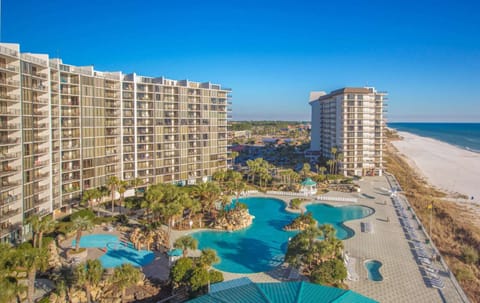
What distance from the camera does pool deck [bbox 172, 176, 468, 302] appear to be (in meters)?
24.5

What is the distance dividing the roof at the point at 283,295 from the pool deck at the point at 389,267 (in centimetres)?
701

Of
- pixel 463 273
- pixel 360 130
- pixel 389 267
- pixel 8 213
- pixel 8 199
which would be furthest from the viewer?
pixel 360 130

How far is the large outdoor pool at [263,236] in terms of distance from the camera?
3096cm

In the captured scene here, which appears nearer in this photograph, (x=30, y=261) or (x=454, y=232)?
(x=30, y=261)

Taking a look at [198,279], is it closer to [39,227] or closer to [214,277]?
[214,277]

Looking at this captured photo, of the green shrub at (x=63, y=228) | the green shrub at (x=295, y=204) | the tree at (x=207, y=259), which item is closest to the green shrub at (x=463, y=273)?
the tree at (x=207, y=259)

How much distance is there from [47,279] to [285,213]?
30.0 metres

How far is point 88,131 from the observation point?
48719 mm

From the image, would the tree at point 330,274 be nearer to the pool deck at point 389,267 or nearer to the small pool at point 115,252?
the pool deck at point 389,267

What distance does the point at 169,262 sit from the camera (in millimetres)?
29859

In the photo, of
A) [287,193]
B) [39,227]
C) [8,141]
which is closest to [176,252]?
[39,227]

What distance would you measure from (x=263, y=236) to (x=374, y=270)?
12714 millimetres

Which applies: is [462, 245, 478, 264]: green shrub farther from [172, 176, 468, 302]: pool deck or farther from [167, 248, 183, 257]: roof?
[167, 248, 183, 257]: roof

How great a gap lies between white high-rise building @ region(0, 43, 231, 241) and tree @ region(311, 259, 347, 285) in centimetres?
2902
